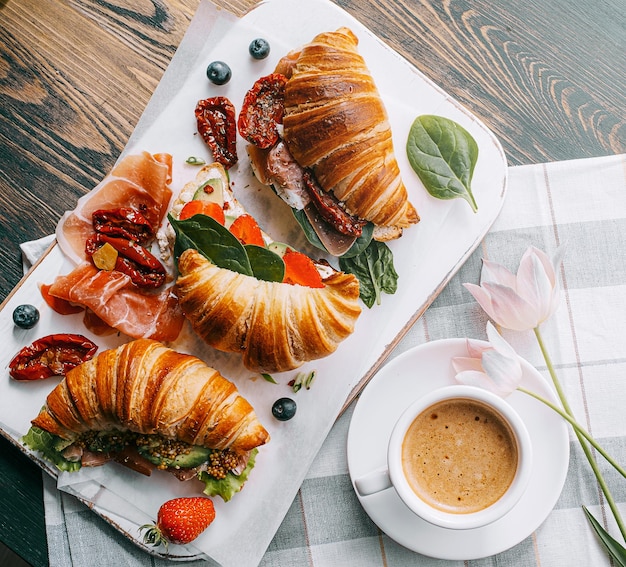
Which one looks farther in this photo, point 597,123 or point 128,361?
point 597,123

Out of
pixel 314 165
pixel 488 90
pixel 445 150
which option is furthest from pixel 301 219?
pixel 488 90

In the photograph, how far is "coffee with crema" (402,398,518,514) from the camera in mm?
1849

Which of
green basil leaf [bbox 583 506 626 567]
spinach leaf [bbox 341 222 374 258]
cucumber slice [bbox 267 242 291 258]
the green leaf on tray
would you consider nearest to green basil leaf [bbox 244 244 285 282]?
the green leaf on tray

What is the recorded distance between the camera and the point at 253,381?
6.64ft

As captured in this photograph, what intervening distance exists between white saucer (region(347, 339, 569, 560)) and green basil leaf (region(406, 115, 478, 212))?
1.55 ft

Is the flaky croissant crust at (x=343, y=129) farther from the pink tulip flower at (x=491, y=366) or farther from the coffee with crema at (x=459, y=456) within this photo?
the coffee with crema at (x=459, y=456)

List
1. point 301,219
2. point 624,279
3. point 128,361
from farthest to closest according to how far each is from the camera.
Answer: point 624,279 → point 301,219 → point 128,361

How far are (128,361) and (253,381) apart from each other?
0.40m

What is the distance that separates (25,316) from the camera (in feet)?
6.43

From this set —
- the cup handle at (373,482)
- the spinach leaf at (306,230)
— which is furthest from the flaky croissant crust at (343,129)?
the cup handle at (373,482)

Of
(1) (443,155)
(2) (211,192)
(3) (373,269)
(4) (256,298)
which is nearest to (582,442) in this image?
(3) (373,269)

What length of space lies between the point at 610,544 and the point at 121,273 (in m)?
1.72

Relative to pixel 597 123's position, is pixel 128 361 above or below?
above

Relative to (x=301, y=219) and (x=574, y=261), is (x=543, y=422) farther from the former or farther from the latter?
(x=301, y=219)
